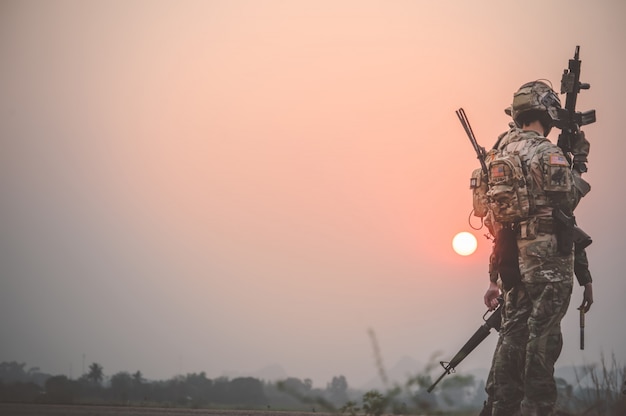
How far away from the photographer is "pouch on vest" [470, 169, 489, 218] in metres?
7.34

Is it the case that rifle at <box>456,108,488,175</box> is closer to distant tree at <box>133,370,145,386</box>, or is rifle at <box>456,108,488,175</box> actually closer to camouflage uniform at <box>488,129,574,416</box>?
camouflage uniform at <box>488,129,574,416</box>

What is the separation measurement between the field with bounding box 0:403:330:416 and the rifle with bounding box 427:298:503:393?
2.76 meters

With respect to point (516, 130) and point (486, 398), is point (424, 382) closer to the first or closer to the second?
point (486, 398)

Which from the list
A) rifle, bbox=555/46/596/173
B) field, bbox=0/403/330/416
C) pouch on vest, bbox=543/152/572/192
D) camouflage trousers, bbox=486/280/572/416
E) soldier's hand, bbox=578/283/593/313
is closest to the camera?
camouflage trousers, bbox=486/280/572/416

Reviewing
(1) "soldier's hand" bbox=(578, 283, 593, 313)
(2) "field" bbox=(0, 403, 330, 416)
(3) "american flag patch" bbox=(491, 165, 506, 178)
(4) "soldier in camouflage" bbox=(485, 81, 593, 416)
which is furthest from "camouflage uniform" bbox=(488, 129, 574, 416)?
(2) "field" bbox=(0, 403, 330, 416)

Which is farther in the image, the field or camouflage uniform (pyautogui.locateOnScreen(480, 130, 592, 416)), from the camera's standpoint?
the field

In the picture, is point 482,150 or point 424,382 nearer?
point 424,382

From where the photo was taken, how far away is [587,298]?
23.9 feet

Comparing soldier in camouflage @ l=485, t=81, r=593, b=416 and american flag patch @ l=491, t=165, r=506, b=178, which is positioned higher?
american flag patch @ l=491, t=165, r=506, b=178

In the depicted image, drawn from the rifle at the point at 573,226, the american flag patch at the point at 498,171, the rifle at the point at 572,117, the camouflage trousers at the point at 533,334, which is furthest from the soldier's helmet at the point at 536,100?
the camouflage trousers at the point at 533,334

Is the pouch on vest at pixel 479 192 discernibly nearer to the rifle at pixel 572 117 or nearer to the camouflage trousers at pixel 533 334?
the camouflage trousers at pixel 533 334

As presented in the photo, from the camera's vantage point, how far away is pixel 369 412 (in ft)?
21.4

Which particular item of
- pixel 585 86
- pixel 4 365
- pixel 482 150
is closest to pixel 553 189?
pixel 482 150

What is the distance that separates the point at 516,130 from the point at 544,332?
172 cm
